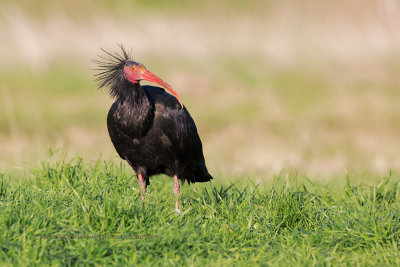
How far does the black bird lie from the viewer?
20.1 feet

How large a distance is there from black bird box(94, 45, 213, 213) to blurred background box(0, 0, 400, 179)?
2.12 m

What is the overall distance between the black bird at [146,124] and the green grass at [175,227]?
0.39 metres

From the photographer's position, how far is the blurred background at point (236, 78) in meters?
12.3

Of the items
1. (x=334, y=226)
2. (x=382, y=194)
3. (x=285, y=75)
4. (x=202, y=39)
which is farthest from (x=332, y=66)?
(x=334, y=226)

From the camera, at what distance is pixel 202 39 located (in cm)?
2022

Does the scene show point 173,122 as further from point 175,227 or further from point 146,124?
point 175,227

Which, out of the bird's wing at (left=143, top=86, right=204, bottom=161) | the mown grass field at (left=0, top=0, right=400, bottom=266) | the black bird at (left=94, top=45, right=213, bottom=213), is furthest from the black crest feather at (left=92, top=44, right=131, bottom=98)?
the mown grass field at (left=0, top=0, right=400, bottom=266)

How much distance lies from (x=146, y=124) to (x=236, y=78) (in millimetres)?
10848

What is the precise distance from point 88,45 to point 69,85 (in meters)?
3.06

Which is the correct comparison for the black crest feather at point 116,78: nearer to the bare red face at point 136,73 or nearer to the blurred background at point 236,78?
the bare red face at point 136,73

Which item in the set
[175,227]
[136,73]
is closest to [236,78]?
[136,73]

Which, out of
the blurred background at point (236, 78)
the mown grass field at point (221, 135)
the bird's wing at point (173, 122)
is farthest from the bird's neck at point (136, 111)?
the blurred background at point (236, 78)

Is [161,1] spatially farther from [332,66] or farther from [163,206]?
[163,206]

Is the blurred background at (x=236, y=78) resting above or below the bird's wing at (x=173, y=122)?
above
